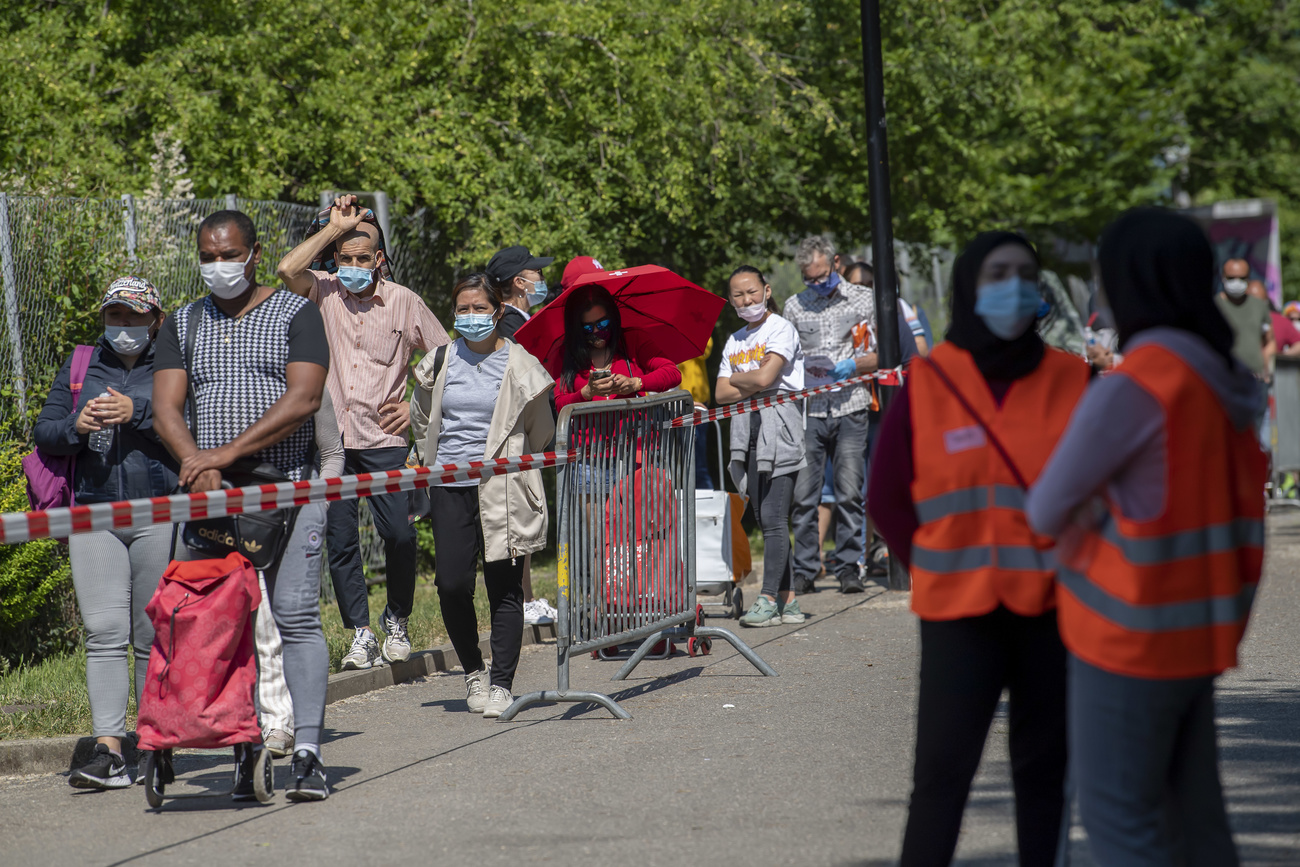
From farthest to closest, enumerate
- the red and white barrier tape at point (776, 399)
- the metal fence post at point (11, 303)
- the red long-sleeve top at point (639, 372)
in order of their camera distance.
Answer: the metal fence post at point (11, 303), the red and white barrier tape at point (776, 399), the red long-sleeve top at point (639, 372)

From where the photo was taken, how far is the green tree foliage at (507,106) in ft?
36.5

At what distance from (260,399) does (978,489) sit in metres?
2.83

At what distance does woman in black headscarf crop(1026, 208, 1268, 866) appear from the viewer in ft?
9.42

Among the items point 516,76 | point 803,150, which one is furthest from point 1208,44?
point 516,76

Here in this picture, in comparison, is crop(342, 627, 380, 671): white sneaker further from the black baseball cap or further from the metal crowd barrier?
the black baseball cap

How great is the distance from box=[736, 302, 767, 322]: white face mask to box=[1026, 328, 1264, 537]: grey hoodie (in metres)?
6.23

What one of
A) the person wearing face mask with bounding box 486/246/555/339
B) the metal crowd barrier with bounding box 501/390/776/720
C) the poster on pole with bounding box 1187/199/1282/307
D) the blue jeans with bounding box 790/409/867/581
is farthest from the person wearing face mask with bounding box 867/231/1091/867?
the poster on pole with bounding box 1187/199/1282/307

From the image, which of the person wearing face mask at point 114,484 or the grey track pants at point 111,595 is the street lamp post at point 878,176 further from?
the grey track pants at point 111,595

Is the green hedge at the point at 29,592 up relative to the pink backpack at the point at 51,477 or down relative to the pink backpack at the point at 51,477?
down

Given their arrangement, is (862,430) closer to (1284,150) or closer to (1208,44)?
(1208,44)

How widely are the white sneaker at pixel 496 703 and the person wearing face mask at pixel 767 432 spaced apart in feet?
7.83

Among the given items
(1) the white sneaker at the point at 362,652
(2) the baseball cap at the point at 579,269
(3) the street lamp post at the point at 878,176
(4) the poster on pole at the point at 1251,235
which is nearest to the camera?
(1) the white sneaker at the point at 362,652

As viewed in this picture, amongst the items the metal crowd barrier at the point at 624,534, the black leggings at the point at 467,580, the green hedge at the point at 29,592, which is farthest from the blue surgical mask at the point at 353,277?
the green hedge at the point at 29,592

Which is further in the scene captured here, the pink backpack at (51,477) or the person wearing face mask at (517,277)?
the person wearing face mask at (517,277)
